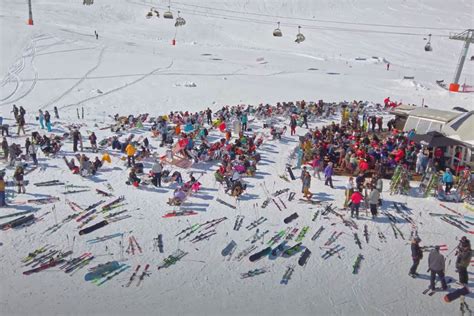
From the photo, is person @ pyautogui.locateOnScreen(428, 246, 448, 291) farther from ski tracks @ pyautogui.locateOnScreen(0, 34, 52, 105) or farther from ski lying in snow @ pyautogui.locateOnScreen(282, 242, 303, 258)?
ski tracks @ pyautogui.locateOnScreen(0, 34, 52, 105)

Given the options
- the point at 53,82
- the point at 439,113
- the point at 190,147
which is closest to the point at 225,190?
the point at 190,147

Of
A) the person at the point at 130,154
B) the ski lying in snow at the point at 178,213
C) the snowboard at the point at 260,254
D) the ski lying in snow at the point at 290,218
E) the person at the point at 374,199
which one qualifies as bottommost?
the snowboard at the point at 260,254

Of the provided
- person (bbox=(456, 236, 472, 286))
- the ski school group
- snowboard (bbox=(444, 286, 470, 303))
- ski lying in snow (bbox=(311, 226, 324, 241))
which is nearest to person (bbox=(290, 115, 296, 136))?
the ski school group

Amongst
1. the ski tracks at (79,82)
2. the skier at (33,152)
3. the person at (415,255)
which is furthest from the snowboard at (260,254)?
the ski tracks at (79,82)

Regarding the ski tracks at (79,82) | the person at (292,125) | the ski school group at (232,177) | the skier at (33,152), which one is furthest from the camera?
the ski tracks at (79,82)

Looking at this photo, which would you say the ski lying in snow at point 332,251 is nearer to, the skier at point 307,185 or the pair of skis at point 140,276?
the skier at point 307,185

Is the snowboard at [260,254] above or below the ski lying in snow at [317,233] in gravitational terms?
below

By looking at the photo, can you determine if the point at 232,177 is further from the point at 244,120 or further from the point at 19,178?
the point at 244,120
